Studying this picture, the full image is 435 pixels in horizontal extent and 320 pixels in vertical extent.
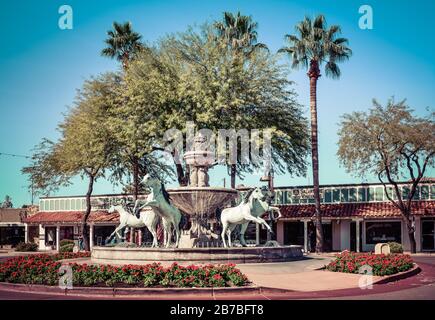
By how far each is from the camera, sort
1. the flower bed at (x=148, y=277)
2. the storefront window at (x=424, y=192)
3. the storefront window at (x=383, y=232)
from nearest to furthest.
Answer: the flower bed at (x=148, y=277)
the storefront window at (x=424, y=192)
the storefront window at (x=383, y=232)

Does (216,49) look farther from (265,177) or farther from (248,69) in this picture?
(265,177)

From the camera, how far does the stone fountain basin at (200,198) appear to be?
24.8 meters

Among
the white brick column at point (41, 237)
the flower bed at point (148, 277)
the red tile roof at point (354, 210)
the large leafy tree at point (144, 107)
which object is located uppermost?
the large leafy tree at point (144, 107)

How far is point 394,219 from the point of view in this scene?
1848 inches

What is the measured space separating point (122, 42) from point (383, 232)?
25.9 m

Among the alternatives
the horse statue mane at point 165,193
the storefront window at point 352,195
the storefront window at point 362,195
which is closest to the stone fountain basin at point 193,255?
the horse statue mane at point 165,193

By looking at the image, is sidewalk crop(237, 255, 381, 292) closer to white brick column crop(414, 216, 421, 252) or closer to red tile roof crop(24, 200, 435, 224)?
red tile roof crop(24, 200, 435, 224)

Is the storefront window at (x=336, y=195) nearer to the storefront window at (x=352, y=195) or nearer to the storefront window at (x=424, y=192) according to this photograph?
the storefront window at (x=352, y=195)

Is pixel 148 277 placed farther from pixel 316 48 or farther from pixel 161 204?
pixel 316 48

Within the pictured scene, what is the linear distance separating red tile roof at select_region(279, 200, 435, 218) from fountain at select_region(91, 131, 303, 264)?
20016mm

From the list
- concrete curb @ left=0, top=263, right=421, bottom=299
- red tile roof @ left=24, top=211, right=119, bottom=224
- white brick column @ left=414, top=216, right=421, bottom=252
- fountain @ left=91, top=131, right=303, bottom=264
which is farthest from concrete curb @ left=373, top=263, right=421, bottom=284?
red tile roof @ left=24, top=211, right=119, bottom=224

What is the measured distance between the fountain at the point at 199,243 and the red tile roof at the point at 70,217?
28059mm

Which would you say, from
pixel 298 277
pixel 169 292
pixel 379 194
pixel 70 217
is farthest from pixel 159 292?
pixel 70 217

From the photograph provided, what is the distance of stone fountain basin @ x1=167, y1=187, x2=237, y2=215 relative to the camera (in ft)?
81.5
